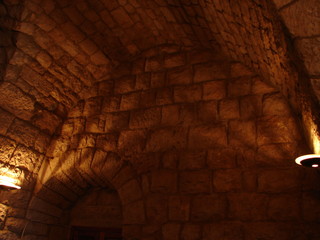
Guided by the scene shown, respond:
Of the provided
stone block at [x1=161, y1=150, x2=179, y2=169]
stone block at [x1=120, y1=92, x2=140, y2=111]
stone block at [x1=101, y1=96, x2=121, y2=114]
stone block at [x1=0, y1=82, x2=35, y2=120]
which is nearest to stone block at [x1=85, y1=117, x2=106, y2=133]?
stone block at [x1=101, y1=96, x2=121, y2=114]

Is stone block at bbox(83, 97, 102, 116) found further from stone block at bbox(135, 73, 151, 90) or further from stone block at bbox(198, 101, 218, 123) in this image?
stone block at bbox(198, 101, 218, 123)

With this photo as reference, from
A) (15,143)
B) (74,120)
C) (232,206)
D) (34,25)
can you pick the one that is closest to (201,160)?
(232,206)

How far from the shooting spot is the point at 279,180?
238 centimetres

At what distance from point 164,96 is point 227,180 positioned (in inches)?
46.1

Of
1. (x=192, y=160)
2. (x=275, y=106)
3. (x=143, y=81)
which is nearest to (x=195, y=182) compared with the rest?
(x=192, y=160)

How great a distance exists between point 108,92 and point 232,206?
2.00 meters

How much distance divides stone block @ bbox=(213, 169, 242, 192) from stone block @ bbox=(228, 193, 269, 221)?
7 centimetres

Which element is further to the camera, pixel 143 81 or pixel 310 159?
pixel 143 81

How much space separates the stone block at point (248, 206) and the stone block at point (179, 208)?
15.2 inches

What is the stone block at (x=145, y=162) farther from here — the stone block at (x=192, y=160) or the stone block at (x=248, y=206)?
the stone block at (x=248, y=206)

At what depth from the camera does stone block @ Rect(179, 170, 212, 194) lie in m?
2.63

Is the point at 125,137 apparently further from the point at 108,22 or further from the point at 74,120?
the point at 108,22

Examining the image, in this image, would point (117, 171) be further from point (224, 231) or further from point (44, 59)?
point (44, 59)

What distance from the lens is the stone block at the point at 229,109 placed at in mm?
2781
